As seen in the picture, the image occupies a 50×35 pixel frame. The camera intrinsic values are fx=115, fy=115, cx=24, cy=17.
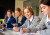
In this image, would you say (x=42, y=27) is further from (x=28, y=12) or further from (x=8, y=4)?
(x=8, y=4)

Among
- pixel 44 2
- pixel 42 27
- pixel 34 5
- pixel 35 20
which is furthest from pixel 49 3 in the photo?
pixel 34 5

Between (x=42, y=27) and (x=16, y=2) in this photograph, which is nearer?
(x=42, y=27)

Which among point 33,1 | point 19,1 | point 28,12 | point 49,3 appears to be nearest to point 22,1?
point 19,1

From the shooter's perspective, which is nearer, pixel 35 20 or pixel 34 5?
pixel 35 20

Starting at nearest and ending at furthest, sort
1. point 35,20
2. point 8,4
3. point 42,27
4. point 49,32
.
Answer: point 49,32, point 42,27, point 35,20, point 8,4

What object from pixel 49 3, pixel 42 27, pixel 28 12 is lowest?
pixel 42 27

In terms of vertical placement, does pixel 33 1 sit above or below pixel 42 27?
above

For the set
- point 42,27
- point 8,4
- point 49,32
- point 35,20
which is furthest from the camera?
point 8,4

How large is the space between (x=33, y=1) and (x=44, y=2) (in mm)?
3150

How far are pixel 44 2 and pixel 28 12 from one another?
61 cm

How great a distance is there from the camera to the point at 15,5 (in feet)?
13.3

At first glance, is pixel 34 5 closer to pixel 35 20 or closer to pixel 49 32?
pixel 35 20

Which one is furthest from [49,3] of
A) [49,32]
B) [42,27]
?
[42,27]

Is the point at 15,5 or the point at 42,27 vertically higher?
the point at 15,5
